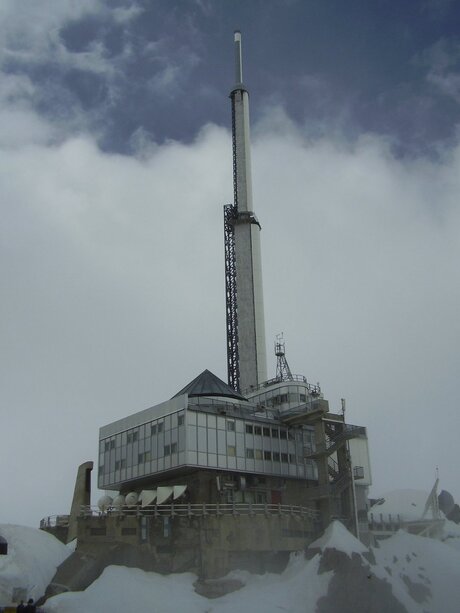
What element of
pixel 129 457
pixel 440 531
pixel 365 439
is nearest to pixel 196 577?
pixel 129 457

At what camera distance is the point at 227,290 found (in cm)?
12600

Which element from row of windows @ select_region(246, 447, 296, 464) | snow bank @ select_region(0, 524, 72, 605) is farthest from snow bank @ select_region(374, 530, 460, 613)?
snow bank @ select_region(0, 524, 72, 605)

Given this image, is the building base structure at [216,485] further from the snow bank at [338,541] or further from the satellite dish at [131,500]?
the snow bank at [338,541]

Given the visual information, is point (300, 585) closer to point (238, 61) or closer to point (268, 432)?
point (268, 432)

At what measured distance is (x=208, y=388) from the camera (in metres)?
85.3

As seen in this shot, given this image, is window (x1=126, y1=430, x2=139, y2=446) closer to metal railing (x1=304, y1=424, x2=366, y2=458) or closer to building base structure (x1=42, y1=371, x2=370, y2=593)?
building base structure (x1=42, y1=371, x2=370, y2=593)

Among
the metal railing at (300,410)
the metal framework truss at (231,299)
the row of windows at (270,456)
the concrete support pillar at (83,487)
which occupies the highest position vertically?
the metal framework truss at (231,299)

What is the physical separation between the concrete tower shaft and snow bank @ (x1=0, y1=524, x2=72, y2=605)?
158 ft

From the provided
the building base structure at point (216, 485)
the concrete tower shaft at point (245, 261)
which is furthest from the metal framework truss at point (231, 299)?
the building base structure at point (216, 485)

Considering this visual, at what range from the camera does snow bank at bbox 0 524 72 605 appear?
63.3m

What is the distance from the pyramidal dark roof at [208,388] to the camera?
277ft

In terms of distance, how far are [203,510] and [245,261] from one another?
64.5 meters

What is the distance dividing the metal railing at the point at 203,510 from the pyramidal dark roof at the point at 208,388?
14.8m

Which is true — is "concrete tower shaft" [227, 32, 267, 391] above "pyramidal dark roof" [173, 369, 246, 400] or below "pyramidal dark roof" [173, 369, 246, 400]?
above
